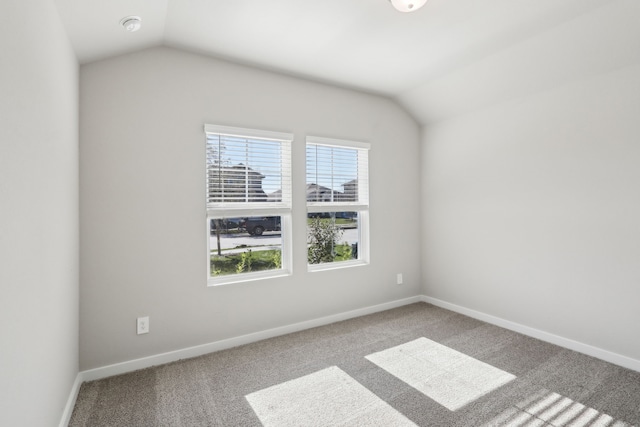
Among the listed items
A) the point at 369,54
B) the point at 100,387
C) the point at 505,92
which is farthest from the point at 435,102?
the point at 100,387

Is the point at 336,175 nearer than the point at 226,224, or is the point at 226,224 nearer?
the point at 226,224

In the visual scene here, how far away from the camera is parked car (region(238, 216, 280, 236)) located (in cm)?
321

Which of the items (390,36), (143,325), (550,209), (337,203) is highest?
(390,36)

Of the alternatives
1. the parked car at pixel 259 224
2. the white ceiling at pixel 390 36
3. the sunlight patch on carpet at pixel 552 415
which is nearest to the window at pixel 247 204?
the parked car at pixel 259 224

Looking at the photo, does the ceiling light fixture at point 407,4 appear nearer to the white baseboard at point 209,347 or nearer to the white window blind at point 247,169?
the white window blind at point 247,169

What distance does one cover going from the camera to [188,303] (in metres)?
2.82

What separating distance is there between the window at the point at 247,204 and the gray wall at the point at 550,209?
2.01m

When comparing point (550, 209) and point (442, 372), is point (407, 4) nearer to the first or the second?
point (550, 209)

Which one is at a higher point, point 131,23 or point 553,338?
point 131,23

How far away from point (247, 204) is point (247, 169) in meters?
0.33

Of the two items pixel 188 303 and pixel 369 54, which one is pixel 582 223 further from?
pixel 188 303

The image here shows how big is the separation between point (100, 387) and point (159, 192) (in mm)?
1477

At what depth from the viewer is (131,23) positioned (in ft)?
6.97

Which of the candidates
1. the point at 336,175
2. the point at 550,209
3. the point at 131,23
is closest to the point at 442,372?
Result: the point at 550,209
